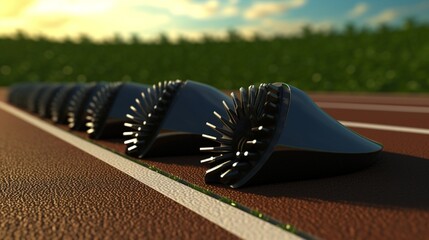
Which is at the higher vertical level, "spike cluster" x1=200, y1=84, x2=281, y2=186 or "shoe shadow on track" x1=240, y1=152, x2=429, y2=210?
"spike cluster" x1=200, y1=84, x2=281, y2=186

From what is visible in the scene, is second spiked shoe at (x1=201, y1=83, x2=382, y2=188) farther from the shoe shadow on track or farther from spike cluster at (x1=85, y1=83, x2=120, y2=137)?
spike cluster at (x1=85, y1=83, x2=120, y2=137)

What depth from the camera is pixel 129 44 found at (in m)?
51.0

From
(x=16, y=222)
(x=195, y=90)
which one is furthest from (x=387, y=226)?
(x=195, y=90)

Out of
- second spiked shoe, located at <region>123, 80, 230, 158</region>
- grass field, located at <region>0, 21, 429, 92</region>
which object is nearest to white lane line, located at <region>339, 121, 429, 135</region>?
second spiked shoe, located at <region>123, 80, 230, 158</region>

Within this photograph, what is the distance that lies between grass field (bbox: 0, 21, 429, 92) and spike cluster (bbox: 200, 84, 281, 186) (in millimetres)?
21963

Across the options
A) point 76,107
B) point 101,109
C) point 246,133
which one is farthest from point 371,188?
point 76,107

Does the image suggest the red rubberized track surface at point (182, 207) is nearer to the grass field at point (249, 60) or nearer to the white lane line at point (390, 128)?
the white lane line at point (390, 128)

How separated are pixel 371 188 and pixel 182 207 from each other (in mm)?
1301

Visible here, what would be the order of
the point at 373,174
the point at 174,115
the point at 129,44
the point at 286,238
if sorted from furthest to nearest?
the point at 129,44 → the point at 174,115 → the point at 373,174 → the point at 286,238

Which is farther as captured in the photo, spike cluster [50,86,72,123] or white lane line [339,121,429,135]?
spike cluster [50,86,72,123]

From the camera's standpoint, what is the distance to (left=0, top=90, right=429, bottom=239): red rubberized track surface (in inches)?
99.9

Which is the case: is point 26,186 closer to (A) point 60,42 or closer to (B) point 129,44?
(B) point 129,44

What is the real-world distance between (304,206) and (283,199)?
207 millimetres

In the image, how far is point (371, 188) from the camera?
3.40 metres
